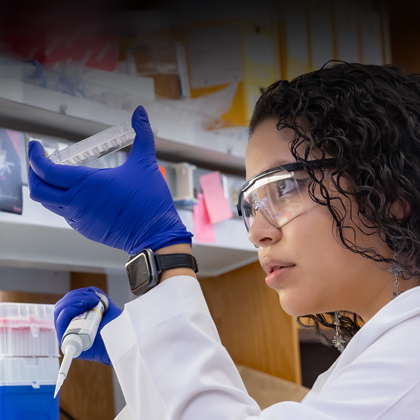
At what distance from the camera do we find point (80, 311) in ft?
2.96

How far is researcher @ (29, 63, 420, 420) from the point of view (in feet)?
2.44

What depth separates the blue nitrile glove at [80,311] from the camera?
899mm

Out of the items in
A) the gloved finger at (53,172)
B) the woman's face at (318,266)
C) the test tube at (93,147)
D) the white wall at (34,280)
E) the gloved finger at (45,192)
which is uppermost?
the test tube at (93,147)

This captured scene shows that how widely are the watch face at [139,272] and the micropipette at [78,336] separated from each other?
4.5 inches

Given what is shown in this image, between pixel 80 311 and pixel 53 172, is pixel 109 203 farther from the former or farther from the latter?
pixel 80 311

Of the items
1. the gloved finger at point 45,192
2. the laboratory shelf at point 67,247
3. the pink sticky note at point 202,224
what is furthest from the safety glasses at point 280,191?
the pink sticky note at point 202,224

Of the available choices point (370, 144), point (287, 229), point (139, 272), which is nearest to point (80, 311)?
point (139, 272)

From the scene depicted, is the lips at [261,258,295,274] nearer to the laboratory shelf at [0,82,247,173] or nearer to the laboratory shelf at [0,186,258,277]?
the laboratory shelf at [0,186,258,277]

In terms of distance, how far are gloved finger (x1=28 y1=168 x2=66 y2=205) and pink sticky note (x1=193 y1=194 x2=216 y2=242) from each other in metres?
0.87

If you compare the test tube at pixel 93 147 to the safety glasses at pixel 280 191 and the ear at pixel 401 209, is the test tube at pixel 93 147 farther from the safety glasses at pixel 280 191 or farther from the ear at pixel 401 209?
the ear at pixel 401 209

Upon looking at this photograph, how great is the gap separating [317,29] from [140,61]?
27.0 inches

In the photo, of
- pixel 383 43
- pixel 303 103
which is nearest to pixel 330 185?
pixel 303 103

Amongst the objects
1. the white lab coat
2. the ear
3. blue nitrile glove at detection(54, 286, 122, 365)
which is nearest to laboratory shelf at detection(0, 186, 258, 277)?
blue nitrile glove at detection(54, 286, 122, 365)

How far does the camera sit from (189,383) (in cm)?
71
